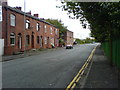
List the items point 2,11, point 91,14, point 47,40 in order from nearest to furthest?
point 91,14
point 2,11
point 47,40

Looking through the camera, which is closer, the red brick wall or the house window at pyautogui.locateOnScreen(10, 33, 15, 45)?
the red brick wall

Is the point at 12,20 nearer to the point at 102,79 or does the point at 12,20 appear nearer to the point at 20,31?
the point at 20,31

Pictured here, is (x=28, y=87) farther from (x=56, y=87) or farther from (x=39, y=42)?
(x=39, y=42)

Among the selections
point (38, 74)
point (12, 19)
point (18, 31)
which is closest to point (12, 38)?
point (18, 31)

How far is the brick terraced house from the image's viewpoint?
85.3ft

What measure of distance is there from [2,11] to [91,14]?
16.3 meters

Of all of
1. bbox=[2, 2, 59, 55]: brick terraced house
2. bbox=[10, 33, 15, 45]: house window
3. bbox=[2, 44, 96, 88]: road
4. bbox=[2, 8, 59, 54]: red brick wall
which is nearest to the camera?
bbox=[2, 44, 96, 88]: road

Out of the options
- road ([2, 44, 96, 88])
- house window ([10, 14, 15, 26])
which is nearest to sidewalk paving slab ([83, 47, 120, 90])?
road ([2, 44, 96, 88])

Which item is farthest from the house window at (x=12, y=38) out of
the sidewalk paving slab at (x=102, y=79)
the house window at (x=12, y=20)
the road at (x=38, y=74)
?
the sidewalk paving slab at (x=102, y=79)

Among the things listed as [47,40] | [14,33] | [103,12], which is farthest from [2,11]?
[47,40]

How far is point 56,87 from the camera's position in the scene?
7.16 meters

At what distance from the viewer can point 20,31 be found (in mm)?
31109

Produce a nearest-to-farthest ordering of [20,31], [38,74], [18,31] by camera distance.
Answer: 1. [38,74]
2. [18,31]
3. [20,31]

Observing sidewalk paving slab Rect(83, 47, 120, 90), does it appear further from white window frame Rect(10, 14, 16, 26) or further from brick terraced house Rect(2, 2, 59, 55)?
white window frame Rect(10, 14, 16, 26)
